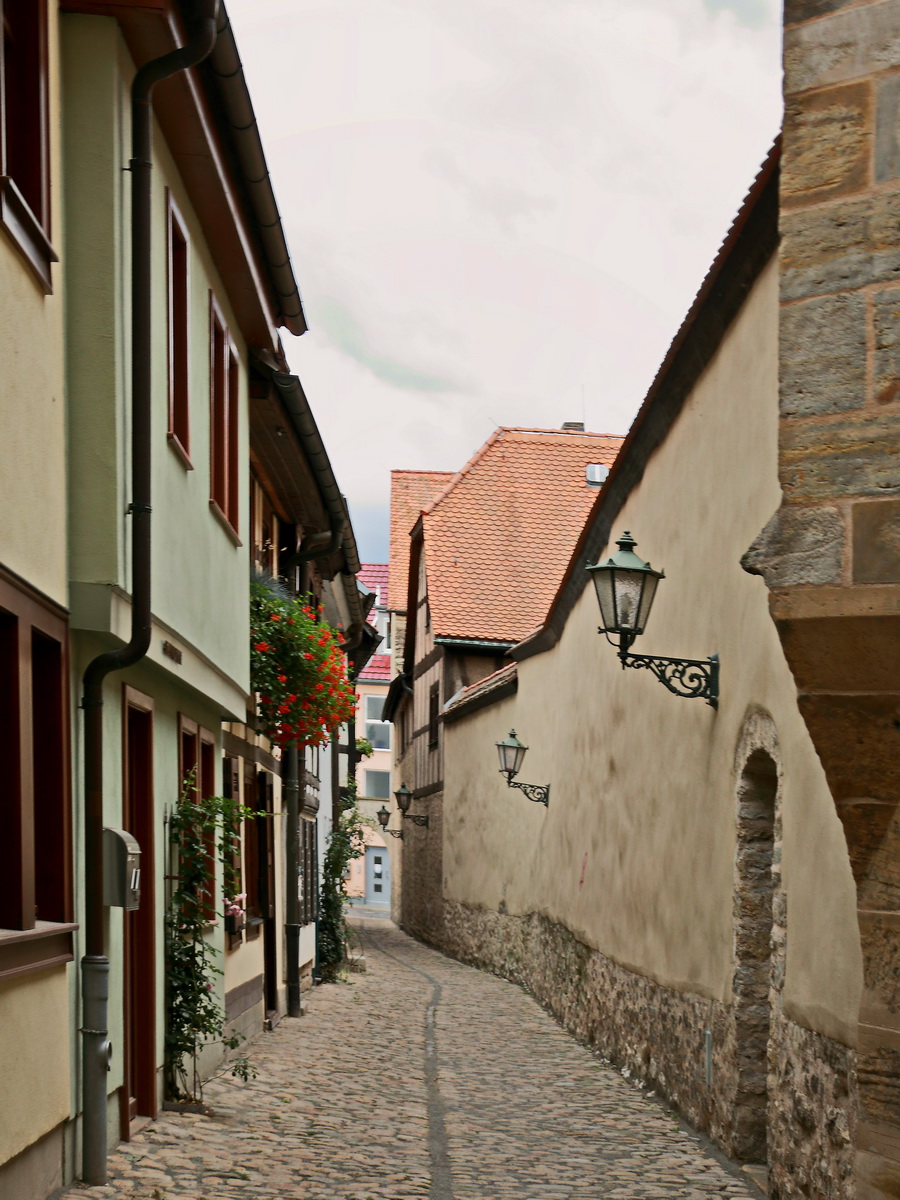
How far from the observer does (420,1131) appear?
334 inches

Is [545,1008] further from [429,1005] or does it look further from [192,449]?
[192,449]

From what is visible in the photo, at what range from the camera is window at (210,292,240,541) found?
9906 millimetres

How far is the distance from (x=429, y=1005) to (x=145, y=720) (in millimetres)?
8817

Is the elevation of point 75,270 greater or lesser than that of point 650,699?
greater

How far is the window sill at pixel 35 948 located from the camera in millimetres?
5387

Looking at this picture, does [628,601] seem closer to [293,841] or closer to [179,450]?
[179,450]

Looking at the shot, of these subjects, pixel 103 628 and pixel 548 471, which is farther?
pixel 548 471

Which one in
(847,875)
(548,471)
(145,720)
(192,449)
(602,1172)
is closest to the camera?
(847,875)

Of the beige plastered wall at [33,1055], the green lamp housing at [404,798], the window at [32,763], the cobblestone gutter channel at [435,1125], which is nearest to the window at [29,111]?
the window at [32,763]

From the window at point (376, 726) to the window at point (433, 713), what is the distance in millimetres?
20335

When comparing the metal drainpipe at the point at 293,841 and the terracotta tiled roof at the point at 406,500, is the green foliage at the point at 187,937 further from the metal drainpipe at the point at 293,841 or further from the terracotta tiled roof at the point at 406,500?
the terracotta tiled roof at the point at 406,500

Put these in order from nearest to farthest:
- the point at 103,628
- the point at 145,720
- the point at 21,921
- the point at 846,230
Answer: the point at 846,230, the point at 21,921, the point at 103,628, the point at 145,720

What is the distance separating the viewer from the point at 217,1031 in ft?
29.1

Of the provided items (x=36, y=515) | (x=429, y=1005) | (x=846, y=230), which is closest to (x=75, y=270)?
(x=36, y=515)
